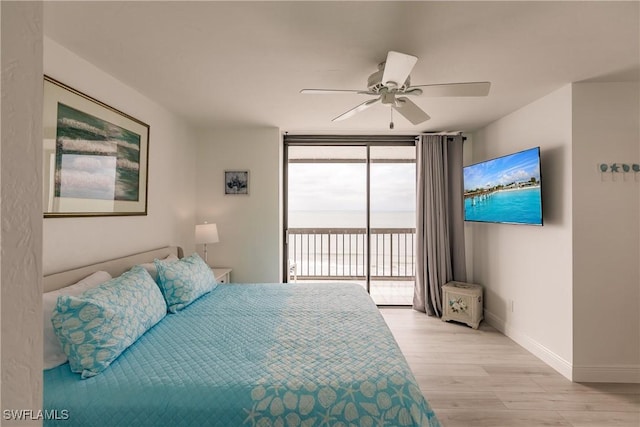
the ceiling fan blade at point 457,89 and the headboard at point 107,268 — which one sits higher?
the ceiling fan blade at point 457,89

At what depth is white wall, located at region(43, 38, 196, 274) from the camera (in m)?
2.04

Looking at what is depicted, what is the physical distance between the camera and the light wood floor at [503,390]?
7.20 ft

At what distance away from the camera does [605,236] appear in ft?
8.57

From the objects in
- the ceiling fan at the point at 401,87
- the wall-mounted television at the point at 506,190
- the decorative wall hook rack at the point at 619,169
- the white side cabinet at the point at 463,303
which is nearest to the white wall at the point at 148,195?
the ceiling fan at the point at 401,87

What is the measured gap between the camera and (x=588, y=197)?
2631 mm

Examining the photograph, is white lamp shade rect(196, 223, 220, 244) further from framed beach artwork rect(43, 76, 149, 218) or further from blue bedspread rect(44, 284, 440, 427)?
blue bedspread rect(44, 284, 440, 427)

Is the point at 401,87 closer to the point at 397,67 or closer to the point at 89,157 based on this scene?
the point at 397,67

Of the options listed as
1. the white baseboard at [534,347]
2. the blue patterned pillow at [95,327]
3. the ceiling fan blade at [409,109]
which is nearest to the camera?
the blue patterned pillow at [95,327]

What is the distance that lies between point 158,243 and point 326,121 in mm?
2298

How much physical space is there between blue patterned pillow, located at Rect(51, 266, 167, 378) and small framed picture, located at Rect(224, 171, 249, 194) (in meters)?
2.34

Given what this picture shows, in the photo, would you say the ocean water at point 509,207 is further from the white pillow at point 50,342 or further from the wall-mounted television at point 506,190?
the white pillow at point 50,342

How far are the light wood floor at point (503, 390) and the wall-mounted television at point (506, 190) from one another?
4.39 ft

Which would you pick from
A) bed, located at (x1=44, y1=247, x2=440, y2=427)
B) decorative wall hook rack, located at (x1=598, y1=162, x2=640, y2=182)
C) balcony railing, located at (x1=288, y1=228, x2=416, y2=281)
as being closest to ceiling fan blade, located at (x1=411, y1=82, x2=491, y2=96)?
decorative wall hook rack, located at (x1=598, y1=162, x2=640, y2=182)

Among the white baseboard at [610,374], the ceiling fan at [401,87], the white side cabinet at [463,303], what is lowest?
the white baseboard at [610,374]
